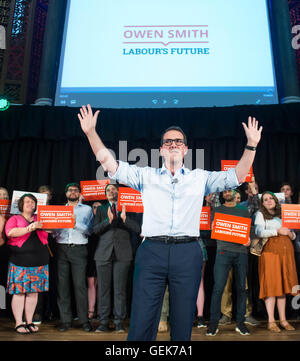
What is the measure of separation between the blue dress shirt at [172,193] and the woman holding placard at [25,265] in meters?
1.91

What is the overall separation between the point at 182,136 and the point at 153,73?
2564 millimetres

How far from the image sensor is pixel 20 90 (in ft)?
16.6

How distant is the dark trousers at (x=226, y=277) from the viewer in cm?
335

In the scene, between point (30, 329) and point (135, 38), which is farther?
point (135, 38)

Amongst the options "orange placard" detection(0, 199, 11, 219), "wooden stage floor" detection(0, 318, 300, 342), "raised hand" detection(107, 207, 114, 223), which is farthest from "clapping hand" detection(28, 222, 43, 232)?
"wooden stage floor" detection(0, 318, 300, 342)

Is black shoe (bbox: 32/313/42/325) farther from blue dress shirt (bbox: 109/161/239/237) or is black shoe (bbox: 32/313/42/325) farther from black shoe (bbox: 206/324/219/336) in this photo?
blue dress shirt (bbox: 109/161/239/237)

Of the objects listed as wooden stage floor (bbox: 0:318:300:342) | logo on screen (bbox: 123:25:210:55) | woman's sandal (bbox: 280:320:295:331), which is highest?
logo on screen (bbox: 123:25:210:55)

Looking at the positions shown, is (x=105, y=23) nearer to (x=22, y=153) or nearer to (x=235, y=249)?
(x=22, y=153)

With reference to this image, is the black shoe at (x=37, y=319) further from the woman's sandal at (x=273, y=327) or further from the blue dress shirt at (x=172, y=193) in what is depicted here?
the blue dress shirt at (x=172, y=193)

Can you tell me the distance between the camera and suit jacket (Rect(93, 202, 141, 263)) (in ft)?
11.9

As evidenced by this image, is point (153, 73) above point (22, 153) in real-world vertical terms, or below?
above

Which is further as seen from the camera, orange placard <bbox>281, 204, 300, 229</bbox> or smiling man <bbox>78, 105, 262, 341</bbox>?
orange placard <bbox>281, 204, 300, 229</bbox>

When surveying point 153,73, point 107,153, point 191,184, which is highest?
point 153,73
